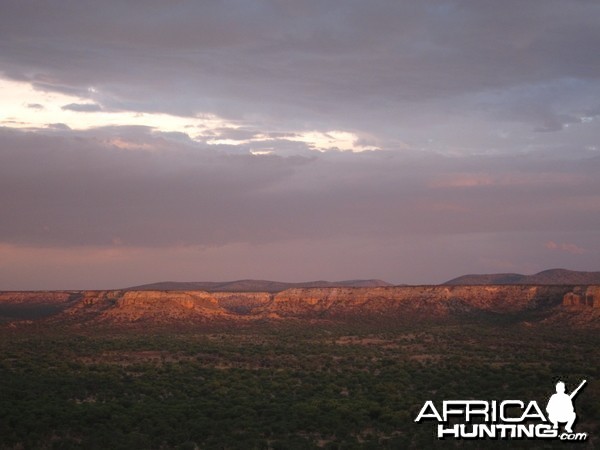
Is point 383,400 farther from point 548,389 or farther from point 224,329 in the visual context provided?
point 224,329

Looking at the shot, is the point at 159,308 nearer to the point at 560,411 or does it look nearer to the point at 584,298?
the point at 584,298

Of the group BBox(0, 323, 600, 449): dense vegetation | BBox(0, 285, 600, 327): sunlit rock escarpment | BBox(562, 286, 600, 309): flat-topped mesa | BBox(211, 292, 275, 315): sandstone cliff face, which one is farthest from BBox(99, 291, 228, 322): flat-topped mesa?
BBox(562, 286, 600, 309): flat-topped mesa

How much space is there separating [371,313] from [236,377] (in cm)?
7947

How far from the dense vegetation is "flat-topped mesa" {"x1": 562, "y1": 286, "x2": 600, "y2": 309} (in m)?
29.7

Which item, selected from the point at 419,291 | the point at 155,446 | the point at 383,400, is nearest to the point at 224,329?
the point at 419,291

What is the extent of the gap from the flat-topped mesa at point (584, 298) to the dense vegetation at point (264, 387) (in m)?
29.7

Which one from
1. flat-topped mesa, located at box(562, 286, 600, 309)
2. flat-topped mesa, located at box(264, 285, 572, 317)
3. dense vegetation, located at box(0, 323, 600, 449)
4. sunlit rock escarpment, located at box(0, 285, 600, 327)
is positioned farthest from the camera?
flat-topped mesa, located at box(264, 285, 572, 317)

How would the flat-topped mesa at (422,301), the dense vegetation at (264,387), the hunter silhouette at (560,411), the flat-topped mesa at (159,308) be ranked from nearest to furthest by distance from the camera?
the hunter silhouette at (560,411)
the dense vegetation at (264,387)
the flat-topped mesa at (422,301)
the flat-topped mesa at (159,308)

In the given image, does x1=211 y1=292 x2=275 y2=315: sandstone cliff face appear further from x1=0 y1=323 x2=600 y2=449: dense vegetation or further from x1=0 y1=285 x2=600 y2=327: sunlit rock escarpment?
x1=0 y1=323 x2=600 y2=449: dense vegetation

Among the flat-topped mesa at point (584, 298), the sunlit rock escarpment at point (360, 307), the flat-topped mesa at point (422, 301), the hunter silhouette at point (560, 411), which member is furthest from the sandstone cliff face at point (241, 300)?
the hunter silhouette at point (560, 411)

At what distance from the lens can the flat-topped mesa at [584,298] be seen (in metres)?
112

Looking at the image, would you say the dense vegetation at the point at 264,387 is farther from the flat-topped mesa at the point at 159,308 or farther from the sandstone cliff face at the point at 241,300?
the sandstone cliff face at the point at 241,300

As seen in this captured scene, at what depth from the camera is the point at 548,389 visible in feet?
140

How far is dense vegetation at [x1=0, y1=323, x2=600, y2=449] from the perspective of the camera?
116 feet
